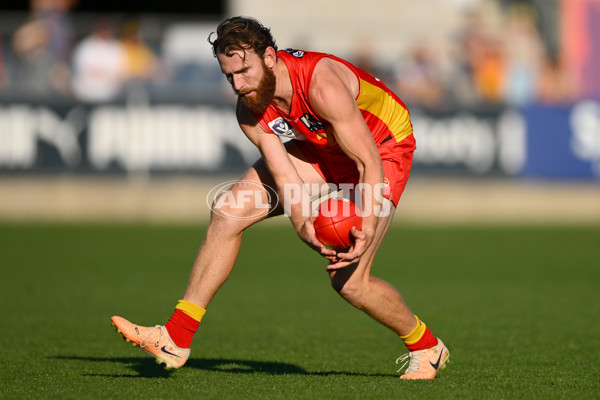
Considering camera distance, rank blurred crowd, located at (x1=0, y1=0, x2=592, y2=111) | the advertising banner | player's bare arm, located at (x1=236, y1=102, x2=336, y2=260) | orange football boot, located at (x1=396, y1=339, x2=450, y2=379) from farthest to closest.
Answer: blurred crowd, located at (x1=0, y1=0, x2=592, y2=111) → the advertising banner → orange football boot, located at (x1=396, y1=339, x2=450, y2=379) → player's bare arm, located at (x1=236, y1=102, x2=336, y2=260)

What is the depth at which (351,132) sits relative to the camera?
483cm

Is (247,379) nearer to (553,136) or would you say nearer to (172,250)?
(172,250)

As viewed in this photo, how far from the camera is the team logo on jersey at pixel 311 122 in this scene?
5.10 metres

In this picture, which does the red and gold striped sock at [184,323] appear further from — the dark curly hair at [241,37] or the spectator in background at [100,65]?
the spectator in background at [100,65]

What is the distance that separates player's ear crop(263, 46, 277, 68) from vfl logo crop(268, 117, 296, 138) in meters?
0.37

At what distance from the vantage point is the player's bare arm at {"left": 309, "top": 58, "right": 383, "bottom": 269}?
482cm

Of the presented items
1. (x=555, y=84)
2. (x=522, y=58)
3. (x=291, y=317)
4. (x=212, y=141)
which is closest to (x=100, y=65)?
(x=212, y=141)

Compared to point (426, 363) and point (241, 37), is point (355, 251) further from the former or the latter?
point (241, 37)

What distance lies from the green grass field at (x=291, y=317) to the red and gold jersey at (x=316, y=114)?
1.39 m

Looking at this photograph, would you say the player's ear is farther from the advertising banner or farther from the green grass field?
the advertising banner

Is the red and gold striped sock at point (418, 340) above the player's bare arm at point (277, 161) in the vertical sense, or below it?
below

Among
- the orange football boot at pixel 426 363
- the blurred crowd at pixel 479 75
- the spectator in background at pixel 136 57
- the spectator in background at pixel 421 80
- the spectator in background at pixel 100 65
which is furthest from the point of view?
the blurred crowd at pixel 479 75

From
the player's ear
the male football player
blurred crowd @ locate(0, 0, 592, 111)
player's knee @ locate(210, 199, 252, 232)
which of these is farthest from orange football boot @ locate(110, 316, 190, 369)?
blurred crowd @ locate(0, 0, 592, 111)

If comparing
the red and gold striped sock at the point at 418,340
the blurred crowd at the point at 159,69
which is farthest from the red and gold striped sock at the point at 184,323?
the blurred crowd at the point at 159,69
